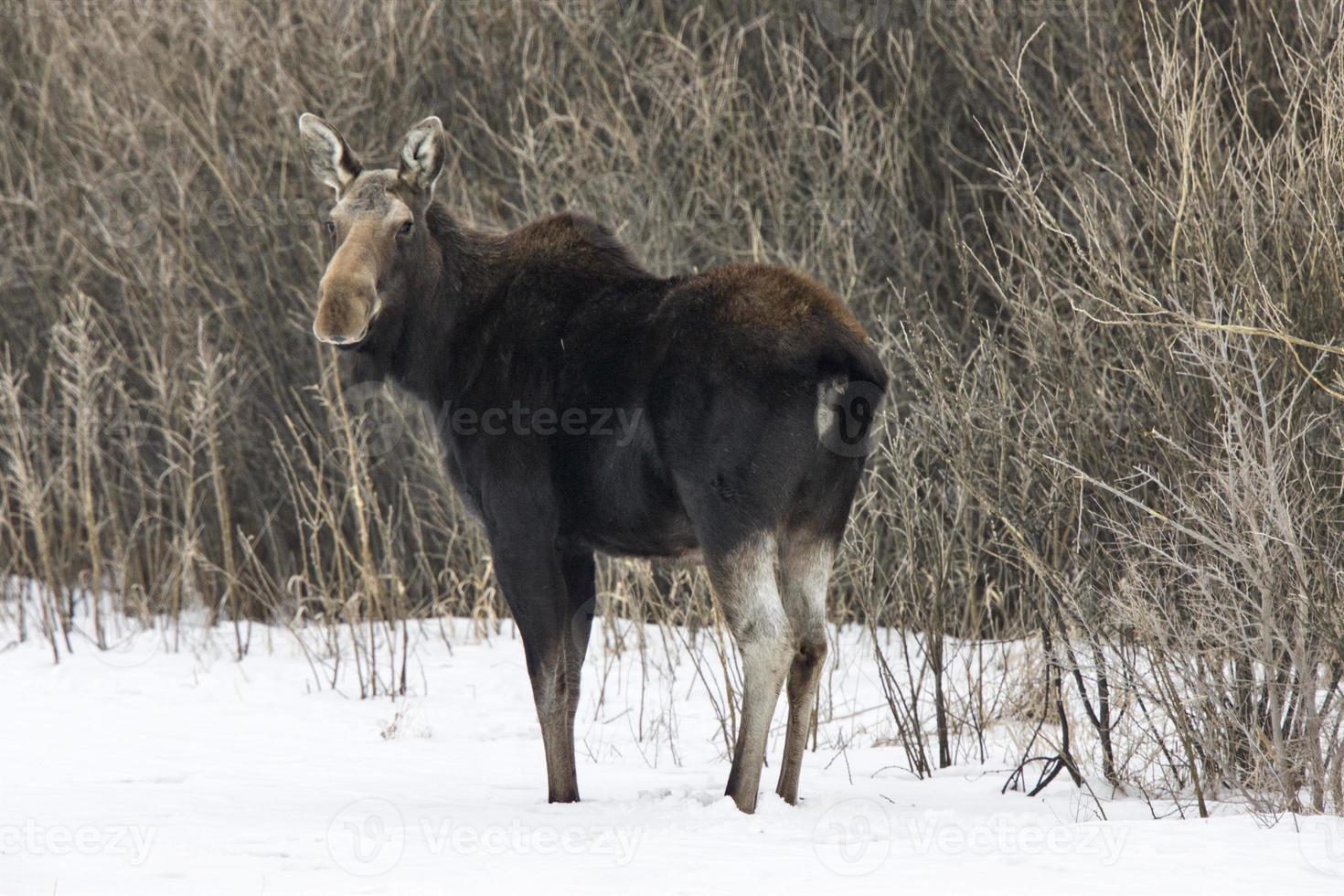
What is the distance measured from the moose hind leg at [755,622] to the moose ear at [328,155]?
2.37 m

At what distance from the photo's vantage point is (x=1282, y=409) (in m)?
5.75

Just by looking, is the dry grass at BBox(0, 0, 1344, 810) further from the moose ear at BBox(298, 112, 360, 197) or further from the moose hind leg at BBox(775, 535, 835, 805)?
the moose ear at BBox(298, 112, 360, 197)

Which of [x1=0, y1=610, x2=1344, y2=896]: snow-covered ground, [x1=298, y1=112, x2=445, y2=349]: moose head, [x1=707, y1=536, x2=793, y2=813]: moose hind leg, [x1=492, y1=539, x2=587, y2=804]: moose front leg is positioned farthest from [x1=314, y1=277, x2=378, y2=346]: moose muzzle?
[x1=0, y1=610, x2=1344, y2=896]: snow-covered ground

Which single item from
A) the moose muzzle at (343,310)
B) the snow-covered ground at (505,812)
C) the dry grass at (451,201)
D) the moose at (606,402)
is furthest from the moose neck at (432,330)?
the dry grass at (451,201)

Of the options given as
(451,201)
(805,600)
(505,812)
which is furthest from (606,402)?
(451,201)

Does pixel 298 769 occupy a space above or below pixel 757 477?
below

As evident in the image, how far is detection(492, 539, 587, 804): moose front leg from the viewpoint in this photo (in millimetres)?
5426

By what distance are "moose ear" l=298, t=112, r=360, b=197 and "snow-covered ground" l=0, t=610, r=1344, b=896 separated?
259 cm

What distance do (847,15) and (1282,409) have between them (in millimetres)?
6376

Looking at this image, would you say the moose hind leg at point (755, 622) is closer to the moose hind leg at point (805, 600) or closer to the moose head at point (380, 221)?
the moose hind leg at point (805, 600)

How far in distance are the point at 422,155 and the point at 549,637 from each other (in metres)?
2.09

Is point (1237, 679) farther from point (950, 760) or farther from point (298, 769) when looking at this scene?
point (298, 769)

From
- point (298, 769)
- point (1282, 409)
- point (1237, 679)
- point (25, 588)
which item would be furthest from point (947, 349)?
point (25, 588)

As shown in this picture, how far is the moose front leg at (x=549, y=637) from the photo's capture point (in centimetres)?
543
